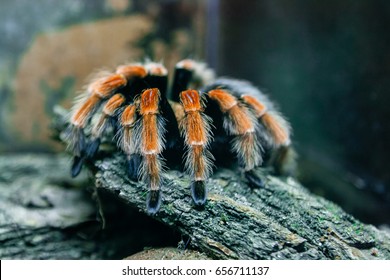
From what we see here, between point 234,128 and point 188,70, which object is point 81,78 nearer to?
point 188,70

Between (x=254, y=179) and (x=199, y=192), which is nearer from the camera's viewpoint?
(x=199, y=192)

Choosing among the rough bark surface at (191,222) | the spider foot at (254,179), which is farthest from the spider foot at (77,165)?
the spider foot at (254,179)

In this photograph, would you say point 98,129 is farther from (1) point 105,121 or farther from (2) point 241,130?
(2) point 241,130

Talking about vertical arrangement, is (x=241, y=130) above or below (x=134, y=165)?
above

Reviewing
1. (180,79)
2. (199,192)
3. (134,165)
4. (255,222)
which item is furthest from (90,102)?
(255,222)

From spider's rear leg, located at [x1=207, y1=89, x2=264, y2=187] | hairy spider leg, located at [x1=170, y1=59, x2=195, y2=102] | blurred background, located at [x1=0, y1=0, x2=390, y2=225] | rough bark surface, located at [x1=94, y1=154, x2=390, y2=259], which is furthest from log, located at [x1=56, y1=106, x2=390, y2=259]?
blurred background, located at [x1=0, y1=0, x2=390, y2=225]

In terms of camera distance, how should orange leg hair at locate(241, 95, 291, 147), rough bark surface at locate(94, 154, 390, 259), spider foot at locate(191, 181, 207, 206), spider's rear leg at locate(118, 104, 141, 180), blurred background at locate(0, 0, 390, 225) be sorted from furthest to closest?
blurred background at locate(0, 0, 390, 225)
orange leg hair at locate(241, 95, 291, 147)
spider's rear leg at locate(118, 104, 141, 180)
spider foot at locate(191, 181, 207, 206)
rough bark surface at locate(94, 154, 390, 259)

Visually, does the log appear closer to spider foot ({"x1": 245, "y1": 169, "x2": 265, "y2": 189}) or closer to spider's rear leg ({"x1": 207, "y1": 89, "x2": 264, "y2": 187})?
spider foot ({"x1": 245, "y1": 169, "x2": 265, "y2": 189})
